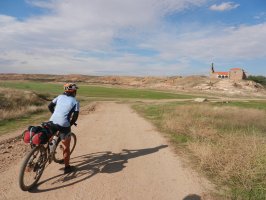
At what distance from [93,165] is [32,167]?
6.85 ft

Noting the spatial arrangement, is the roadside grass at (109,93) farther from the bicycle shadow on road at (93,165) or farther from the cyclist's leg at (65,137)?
the cyclist's leg at (65,137)

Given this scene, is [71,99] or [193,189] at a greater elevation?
[71,99]

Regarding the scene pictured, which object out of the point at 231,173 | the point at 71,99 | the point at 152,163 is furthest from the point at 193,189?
the point at 71,99

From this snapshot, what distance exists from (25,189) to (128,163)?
315cm

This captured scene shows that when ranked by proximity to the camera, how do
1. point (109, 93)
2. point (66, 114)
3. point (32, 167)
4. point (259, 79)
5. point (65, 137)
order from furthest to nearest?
1. point (259, 79)
2. point (109, 93)
3. point (65, 137)
4. point (66, 114)
5. point (32, 167)

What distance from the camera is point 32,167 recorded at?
599 centimetres

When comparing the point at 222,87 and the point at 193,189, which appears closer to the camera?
the point at 193,189

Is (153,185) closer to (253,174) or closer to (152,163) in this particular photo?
(152,163)

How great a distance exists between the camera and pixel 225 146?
8688 millimetres

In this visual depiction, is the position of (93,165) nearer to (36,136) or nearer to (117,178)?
(117,178)

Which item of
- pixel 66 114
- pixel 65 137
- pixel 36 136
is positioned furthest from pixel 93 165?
pixel 36 136

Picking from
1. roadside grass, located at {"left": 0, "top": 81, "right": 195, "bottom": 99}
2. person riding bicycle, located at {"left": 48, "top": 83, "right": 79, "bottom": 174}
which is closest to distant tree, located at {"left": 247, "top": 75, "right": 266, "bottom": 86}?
roadside grass, located at {"left": 0, "top": 81, "right": 195, "bottom": 99}

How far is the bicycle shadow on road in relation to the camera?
248 inches

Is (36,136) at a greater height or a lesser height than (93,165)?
greater
